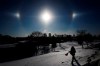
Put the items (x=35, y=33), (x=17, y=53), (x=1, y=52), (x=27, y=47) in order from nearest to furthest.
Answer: (x=1, y=52), (x=17, y=53), (x=27, y=47), (x=35, y=33)

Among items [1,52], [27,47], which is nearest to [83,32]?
[27,47]

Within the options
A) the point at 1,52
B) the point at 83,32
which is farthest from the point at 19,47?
the point at 83,32

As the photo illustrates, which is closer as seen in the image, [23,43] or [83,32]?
[23,43]

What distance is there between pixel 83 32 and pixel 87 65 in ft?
283

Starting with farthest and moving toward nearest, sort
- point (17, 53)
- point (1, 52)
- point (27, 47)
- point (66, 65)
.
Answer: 1. point (27, 47)
2. point (17, 53)
3. point (1, 52)
4. point (66, 65)

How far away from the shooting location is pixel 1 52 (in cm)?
2723

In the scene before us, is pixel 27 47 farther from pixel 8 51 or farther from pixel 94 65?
pixel 94 65

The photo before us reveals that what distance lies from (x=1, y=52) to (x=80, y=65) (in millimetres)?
21358

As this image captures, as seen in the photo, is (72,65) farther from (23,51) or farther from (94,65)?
(23,51)

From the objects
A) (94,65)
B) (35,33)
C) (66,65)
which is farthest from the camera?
(35,33)

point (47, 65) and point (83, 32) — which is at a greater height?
point (83, 32)

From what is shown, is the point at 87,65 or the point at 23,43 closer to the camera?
the point at 87,65

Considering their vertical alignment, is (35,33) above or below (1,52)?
above

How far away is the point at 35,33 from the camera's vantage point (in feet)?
345
